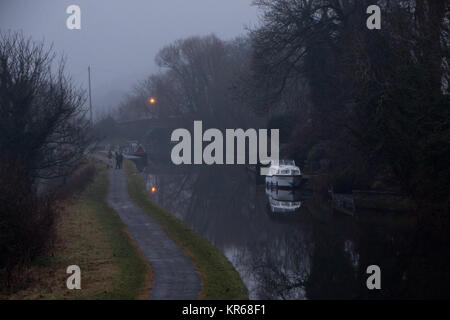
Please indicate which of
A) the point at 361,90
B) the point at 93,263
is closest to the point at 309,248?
the point at 93,263

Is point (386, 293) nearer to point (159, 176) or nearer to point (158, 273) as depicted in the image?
point (158, 273)

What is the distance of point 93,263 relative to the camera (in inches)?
681

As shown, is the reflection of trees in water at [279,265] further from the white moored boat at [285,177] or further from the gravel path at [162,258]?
the white moored boat at [285,177]

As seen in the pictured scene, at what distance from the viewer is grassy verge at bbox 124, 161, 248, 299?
14.0 m

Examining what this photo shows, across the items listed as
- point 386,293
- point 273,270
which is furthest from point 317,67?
point 386,293

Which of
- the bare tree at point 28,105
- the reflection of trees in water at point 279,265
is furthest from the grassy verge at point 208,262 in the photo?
the bare tree at point 28,105

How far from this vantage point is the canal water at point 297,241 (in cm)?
1653

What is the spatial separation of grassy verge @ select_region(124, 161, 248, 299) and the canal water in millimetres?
825

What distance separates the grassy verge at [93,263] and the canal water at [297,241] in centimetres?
332

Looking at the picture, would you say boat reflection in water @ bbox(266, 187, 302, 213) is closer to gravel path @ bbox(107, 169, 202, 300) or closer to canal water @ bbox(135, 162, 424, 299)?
canal water @ bbox(135, 162, 424, 299)

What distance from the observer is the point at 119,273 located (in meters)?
15.8

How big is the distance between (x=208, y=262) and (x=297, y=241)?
7230 mm

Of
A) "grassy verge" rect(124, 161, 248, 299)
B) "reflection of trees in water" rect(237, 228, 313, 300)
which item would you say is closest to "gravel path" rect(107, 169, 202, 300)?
"grassy verge" rect(124, 161, 248, 299)

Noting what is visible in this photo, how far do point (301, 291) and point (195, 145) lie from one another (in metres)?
68.2
